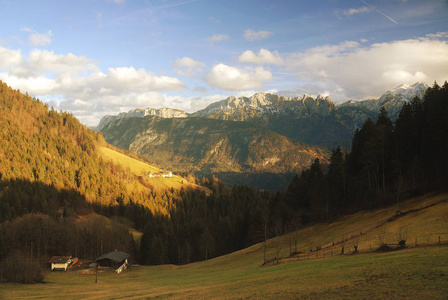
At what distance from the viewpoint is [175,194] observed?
16650 centimetres

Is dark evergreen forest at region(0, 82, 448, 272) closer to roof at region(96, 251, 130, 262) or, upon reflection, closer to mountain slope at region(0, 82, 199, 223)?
mountain slope at region(0, 82, 199, 223)

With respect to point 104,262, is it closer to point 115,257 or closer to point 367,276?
point 115,257

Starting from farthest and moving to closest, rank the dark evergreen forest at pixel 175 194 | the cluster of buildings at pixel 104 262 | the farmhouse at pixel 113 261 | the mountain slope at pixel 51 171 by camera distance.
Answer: the mountain slope at pixel 51 171 → the farmhouse at pixel 113 261 → the cluster of buildings at pixel 104 262 → the dark evergreen forest at pixel 175 194

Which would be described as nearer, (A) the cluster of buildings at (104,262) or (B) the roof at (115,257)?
(A) the cluster of buildings at (104,262)

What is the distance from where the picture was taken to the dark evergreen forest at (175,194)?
6288 centimetres

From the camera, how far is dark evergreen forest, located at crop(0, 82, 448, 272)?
62875 mm

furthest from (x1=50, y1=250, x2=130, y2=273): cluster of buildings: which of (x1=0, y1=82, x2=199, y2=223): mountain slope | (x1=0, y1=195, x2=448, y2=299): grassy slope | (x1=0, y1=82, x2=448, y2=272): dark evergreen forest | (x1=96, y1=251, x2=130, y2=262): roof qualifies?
(x1=0, y1=82, x2=199, y2=223): mountain slope

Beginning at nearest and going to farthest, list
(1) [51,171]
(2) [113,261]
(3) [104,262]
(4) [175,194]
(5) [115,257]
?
1. (2) [113,261]
2. (5) [115,257]
3. (3) [104,262]
4. (1) [51,171]
5. (4) [175,194]

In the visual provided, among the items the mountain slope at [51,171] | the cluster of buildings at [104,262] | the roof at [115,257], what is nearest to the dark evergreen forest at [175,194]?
the mountain slope at [51,171]

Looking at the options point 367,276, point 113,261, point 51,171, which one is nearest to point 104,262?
point 113,261

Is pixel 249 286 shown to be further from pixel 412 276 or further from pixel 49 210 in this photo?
pixel 49 210

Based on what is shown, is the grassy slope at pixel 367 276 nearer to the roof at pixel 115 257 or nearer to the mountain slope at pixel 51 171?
the roof at pixel 115 257

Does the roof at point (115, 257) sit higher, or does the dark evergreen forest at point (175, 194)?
the dark evergreen forest at point (175, 194)

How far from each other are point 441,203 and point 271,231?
4221 cm
